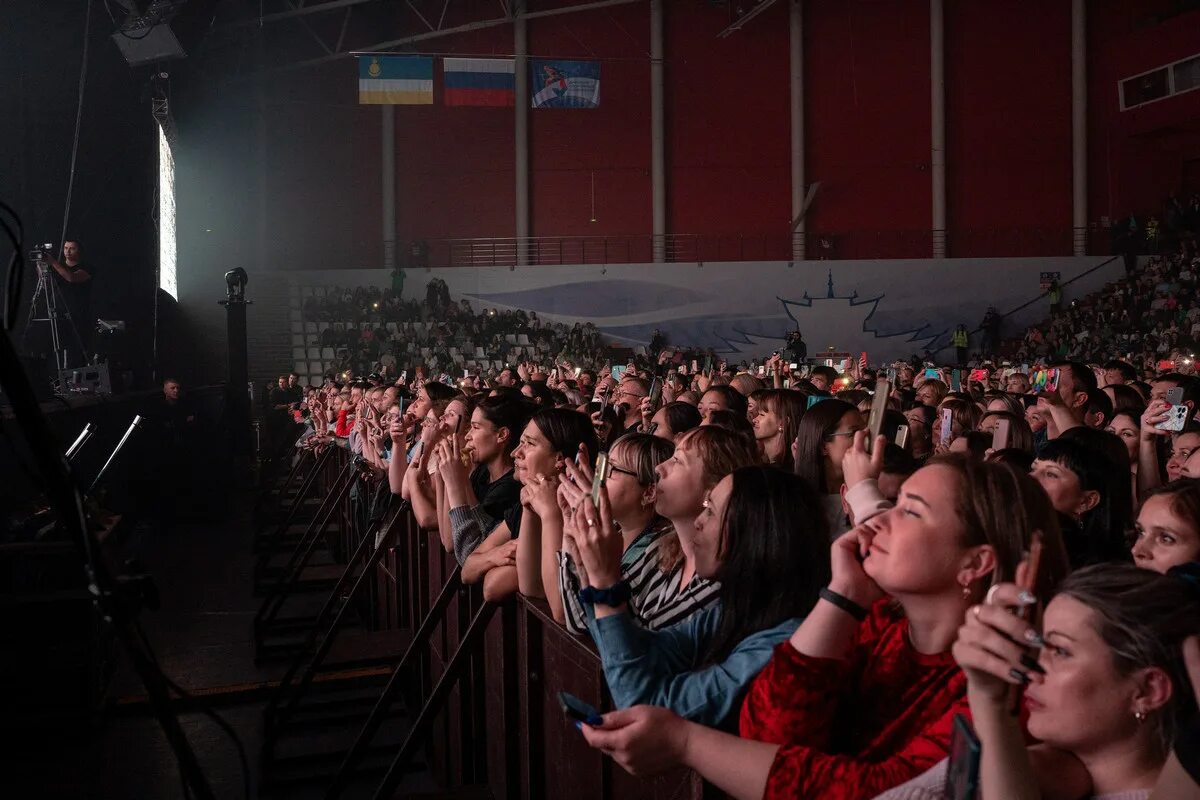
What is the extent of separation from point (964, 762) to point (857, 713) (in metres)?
0.84

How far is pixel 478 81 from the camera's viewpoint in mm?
21031

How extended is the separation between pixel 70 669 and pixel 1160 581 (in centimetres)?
562

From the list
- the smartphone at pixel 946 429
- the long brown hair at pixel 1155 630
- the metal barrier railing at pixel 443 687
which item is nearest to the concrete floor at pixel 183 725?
the metal barrier railing at pixel 443 687

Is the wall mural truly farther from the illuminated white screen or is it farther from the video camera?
the video camera

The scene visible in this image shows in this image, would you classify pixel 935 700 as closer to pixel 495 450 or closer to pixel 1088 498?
pixel 1088 498

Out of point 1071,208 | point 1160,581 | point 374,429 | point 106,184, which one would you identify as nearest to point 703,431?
point 1160,581

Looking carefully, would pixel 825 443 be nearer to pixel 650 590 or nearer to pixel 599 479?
pixel 650 590

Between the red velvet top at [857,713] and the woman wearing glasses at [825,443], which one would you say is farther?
the woman wearing glasses at [825,443]

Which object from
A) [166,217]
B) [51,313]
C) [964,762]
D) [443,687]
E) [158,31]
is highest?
[158,31]

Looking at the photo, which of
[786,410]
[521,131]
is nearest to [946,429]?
[786,410]

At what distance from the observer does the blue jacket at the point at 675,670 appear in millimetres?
2195

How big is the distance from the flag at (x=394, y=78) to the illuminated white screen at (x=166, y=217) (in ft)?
12.3

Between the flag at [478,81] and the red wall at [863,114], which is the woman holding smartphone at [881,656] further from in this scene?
the red wall at [863,114]

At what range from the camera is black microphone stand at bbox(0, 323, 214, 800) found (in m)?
1.63
